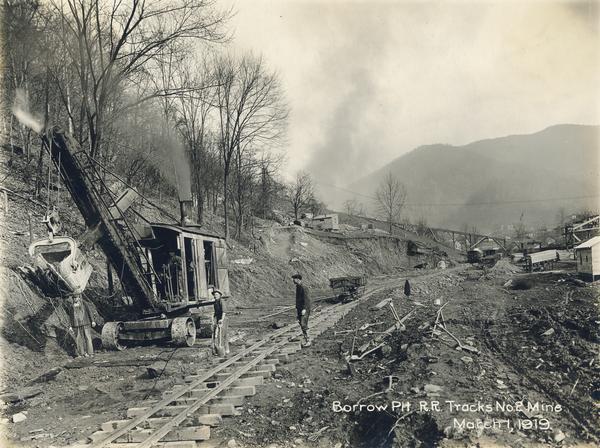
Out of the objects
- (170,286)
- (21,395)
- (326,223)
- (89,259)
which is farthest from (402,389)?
(326,223)

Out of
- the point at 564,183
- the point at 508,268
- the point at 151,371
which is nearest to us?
the point at 151,371

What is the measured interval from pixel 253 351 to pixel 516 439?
20.9 ft

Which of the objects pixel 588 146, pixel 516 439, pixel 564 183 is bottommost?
pixel 516 439

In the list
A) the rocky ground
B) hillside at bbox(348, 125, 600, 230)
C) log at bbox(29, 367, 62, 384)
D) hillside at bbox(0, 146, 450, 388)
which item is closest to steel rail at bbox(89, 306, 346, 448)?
the rocky ground

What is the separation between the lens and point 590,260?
1742 cm

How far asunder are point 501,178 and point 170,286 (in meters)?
158

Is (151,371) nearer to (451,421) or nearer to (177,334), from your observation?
(177,334)

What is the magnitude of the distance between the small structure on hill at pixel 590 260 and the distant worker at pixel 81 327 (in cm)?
1685

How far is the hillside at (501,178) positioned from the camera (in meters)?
128

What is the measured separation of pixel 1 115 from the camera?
19.0 metres

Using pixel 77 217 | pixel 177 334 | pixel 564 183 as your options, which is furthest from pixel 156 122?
pixel 564 183

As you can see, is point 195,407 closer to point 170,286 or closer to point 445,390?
point 445,390

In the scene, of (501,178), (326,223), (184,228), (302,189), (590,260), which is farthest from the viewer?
(501,178)

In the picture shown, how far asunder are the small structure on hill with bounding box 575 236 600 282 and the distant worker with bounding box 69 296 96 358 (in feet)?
55.3
